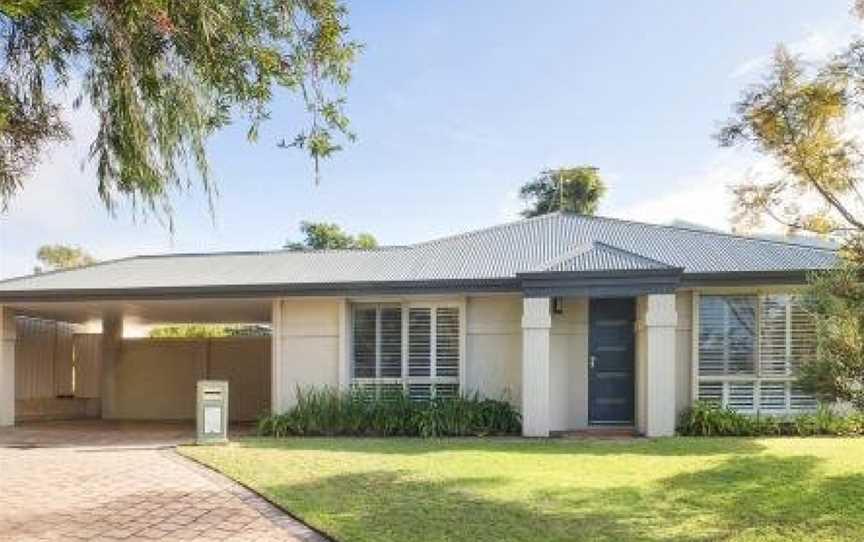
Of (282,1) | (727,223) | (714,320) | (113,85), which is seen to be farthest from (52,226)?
(714,320)

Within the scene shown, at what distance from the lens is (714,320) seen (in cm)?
1477

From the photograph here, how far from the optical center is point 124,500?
338 inches

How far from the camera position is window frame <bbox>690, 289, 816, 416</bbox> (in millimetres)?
14523

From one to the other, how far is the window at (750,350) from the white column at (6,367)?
44.1ft

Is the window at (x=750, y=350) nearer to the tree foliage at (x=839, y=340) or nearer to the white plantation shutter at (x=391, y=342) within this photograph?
the white plantation shutter at (x=391, y=342)

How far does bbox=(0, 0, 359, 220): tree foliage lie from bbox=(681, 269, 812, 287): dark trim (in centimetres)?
905

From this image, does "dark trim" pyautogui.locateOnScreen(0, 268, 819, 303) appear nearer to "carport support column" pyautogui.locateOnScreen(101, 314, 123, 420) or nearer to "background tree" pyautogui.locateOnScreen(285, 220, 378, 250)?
"carport support column" pyautogui.locateOnScreen(101, 314, 123, 420)

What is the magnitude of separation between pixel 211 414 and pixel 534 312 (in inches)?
218

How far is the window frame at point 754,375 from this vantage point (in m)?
14.5

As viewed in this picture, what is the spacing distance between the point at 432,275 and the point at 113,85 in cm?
958

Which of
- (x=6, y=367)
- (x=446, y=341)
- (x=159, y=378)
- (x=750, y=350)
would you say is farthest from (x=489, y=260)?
(x=159, y=378)

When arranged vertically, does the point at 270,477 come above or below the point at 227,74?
below

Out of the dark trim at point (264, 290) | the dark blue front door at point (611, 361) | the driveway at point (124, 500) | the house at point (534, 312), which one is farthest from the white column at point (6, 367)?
the dark blue front door at point (611, 361)

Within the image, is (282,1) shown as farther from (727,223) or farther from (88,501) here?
(727,223)
